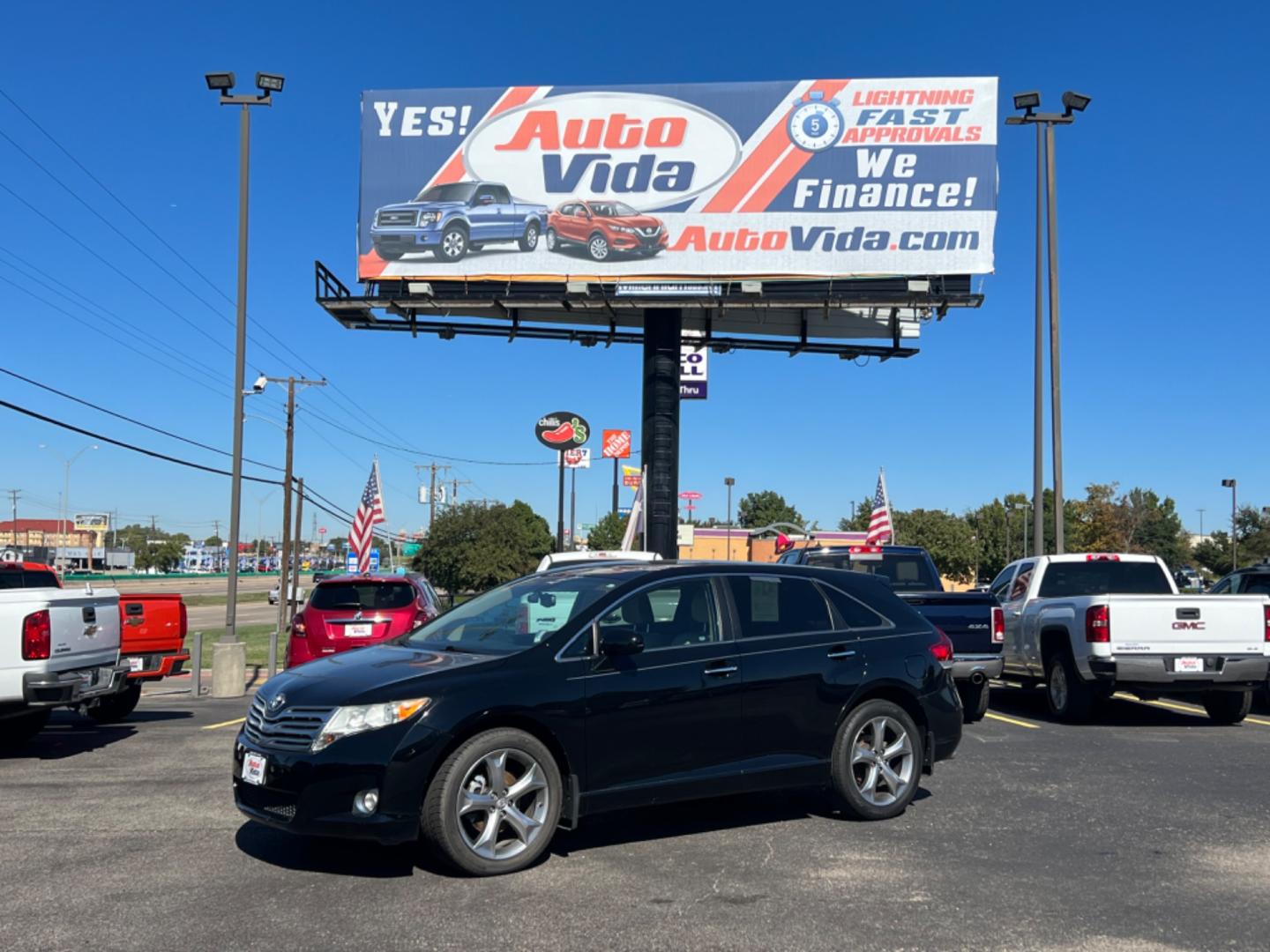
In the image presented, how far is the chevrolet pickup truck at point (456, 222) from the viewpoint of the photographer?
25672 millimetres

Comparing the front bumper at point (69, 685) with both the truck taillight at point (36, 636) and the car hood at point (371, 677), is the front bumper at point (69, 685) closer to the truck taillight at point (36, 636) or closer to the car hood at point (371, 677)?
the truck taillight at point (36, 636)

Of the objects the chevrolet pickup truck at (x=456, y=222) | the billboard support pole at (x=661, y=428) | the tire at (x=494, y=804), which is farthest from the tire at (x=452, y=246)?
the tire at (x=494, y=804)

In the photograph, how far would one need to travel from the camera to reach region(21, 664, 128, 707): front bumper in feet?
31.0

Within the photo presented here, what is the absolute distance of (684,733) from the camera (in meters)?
6.65

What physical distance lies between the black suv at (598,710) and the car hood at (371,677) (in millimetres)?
14

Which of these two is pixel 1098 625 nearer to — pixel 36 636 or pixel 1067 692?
pixel 1067 692

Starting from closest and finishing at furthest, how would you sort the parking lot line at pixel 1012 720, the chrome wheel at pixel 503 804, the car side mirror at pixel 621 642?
the chrome wheel at pixel 503 804 → the car side mirror at pixel 621 642 → the parking lot line at pixel 1012 720

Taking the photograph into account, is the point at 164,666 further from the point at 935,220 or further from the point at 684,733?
the point at 935,220

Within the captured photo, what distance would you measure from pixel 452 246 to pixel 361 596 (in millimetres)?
13920

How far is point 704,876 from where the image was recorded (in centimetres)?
600

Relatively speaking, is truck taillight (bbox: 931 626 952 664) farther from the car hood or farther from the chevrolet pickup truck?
the chevrolet pickup truck

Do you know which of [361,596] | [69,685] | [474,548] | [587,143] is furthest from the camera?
[474,548]

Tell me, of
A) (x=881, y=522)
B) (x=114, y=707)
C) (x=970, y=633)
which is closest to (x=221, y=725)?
(x=114, y=707)

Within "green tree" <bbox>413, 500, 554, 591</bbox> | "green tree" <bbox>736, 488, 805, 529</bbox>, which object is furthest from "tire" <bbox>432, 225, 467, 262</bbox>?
"green tree" <bbox>736, 488, 805, 529</bbox>
